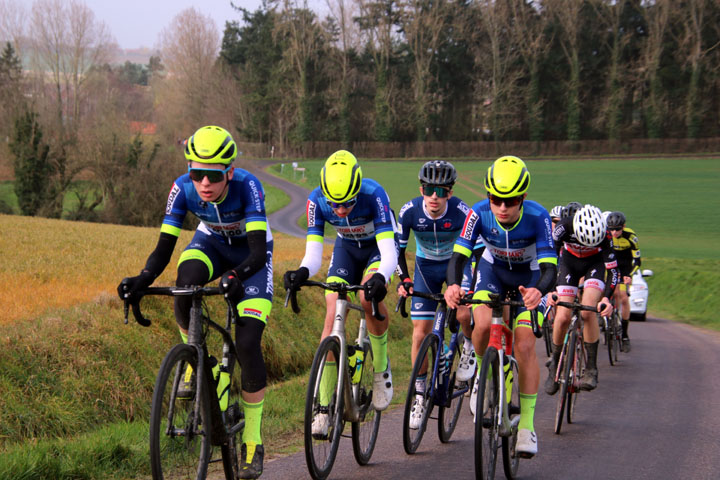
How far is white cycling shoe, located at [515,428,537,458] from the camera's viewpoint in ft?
19.1

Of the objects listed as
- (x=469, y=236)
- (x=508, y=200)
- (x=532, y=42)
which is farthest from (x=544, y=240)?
(x=532, y=42)

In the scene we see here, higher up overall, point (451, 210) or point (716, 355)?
point (451, 210)

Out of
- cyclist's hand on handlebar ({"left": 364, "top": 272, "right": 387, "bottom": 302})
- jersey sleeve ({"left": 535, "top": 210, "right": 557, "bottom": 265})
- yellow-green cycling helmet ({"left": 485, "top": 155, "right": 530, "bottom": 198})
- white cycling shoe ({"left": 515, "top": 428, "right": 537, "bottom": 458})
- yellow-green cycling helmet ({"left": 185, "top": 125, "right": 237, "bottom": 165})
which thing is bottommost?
white cycling shoe ({"left": 515, "top": 428, "right": 537, "bottom": 458})

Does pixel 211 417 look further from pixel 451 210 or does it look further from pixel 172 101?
pixel 172 101

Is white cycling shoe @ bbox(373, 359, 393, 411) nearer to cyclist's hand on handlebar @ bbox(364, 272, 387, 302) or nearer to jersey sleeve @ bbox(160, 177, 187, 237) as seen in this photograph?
cyclist's hand on handlebar @ bbox(364, 272, 387, 302)

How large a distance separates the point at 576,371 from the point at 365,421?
122 inches

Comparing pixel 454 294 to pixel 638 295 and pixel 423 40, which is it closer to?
pixel 638 295

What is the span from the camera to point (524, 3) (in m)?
81.8

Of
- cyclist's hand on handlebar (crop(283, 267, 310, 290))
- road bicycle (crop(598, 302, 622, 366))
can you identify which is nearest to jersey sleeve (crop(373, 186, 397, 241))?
cyclist's hand on handlebar (crop(283, 267, 310, 290))

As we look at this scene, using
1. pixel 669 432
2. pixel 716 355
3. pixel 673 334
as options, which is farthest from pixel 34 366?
pixel 673 334

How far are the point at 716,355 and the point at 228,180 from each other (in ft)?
38.3

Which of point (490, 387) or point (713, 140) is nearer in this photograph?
point (490, 387)

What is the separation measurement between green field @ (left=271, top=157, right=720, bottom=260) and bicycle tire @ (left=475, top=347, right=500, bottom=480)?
3163 centimetres

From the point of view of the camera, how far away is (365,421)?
250 inches
